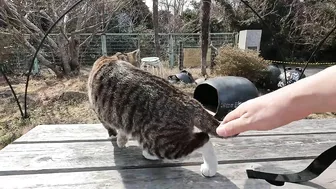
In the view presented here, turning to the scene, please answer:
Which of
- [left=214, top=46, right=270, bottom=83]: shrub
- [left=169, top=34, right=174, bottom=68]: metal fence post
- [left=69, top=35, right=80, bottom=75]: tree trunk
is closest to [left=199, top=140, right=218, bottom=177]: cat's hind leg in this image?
[left=214, top=46, right=270, bottom=83]: shrub

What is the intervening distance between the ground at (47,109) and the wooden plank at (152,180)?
2003mm

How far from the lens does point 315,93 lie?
1.34ft

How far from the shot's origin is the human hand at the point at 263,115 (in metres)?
0.44

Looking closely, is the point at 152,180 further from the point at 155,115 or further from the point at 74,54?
the point at 74,54

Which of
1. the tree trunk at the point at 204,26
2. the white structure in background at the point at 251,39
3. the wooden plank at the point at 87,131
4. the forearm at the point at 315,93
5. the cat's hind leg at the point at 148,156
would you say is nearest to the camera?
the forearm at the point at 315,93

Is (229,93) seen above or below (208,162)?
below

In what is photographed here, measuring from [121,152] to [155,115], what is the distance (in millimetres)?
291

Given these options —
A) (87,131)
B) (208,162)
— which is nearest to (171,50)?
(87,131)

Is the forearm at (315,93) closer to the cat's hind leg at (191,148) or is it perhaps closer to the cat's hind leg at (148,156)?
the cat's hind leg at (191,148)

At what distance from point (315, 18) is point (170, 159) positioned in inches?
396

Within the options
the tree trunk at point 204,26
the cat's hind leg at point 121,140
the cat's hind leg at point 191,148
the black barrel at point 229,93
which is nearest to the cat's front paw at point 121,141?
the cat's hind leg at point 121,140

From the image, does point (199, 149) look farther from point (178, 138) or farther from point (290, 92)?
point (290, 92)

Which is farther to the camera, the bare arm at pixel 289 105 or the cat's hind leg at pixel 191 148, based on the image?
the cat's hind leg at pixel 191 148

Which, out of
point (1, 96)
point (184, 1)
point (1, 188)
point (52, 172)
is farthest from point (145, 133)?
point (184, 1)
